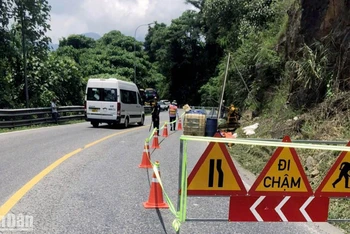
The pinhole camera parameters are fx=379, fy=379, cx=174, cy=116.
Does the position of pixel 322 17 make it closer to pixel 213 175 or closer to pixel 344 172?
pixel 344 172

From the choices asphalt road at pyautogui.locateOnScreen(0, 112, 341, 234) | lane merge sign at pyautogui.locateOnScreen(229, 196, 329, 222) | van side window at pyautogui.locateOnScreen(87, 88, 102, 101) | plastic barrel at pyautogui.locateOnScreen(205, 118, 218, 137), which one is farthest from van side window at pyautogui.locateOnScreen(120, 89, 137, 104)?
lane merge sign at pyautogui.locateOnScreen(229, 196, 329, 222)

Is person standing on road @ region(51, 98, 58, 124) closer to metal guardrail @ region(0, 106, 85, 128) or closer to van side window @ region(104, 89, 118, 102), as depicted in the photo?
metal guardrail @ region(0, 106, 85, 128)

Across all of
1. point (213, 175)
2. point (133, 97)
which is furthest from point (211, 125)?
point (213, 175)

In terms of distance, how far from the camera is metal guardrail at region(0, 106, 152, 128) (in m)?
17.5

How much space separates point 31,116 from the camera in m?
20.2

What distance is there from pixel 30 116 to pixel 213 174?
58.2 feet

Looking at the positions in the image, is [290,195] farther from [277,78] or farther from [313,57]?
[277,78]

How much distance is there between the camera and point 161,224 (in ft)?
15.9

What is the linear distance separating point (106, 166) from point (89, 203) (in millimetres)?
2869

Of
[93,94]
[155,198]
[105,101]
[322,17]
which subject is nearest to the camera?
[155,198]

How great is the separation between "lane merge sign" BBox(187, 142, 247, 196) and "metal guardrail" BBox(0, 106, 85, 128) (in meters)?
15.1

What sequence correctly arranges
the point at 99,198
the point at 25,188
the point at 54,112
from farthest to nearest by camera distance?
the point at 54,112 → the point at 25,188 → the point at 99,198

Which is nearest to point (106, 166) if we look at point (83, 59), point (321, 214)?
point (321, 214)

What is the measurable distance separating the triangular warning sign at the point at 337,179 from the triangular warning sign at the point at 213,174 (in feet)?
3.30
